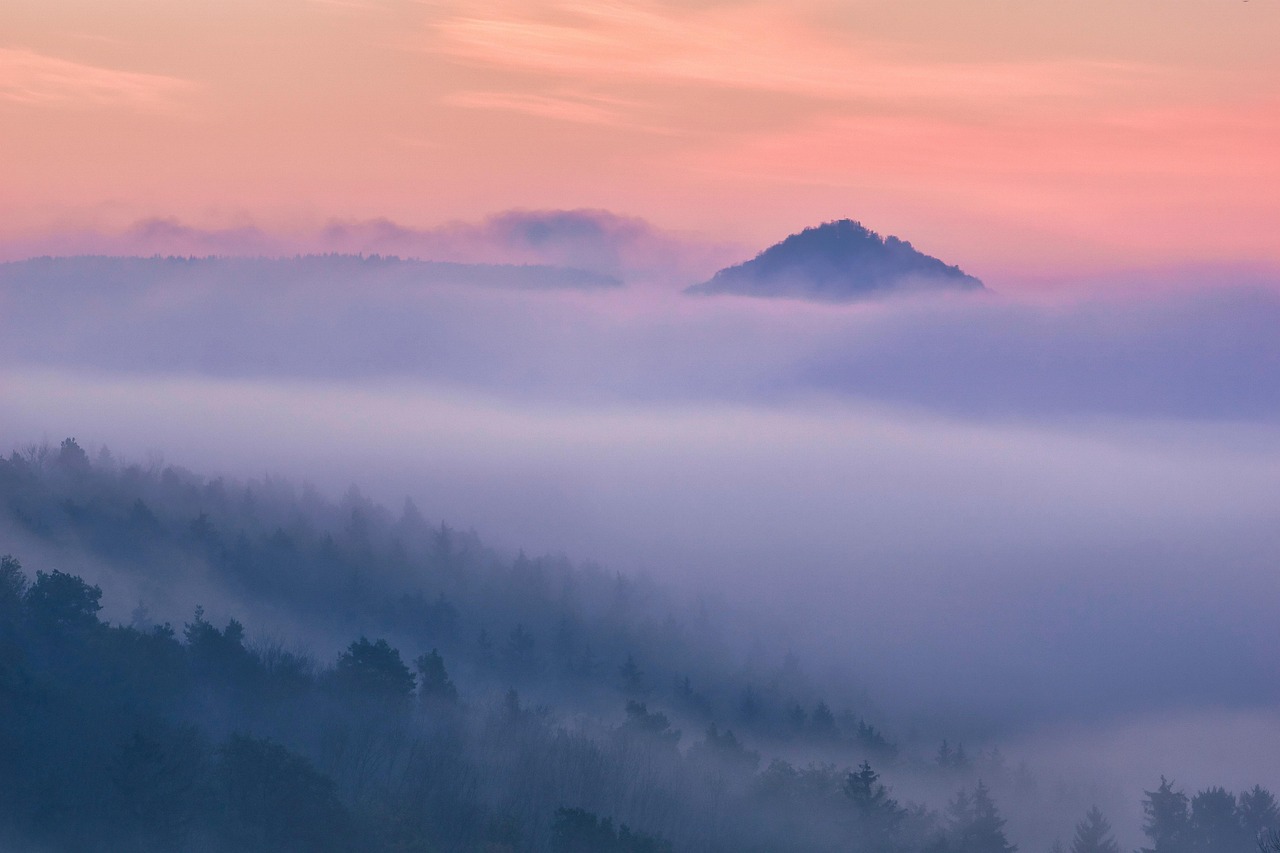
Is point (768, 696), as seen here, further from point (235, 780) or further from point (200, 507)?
point (235, 780)

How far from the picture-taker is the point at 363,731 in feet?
312

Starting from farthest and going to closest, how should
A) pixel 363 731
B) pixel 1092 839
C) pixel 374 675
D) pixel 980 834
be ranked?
pixel 1092 839 → pixel 980 834 → pixel 374 675 → pixel 363 731

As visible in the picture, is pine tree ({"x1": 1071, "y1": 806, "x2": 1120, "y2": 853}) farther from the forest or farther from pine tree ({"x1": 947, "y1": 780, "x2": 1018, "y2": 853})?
pine tree ({"x1": 947, "y1": 780, "x2": 1018, "y2": 853})

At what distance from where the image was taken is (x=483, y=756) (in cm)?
10662

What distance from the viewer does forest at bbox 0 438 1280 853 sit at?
6519 cm

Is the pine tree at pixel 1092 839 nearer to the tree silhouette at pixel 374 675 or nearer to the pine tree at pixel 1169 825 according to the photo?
the pine tree at pixel 1169 825

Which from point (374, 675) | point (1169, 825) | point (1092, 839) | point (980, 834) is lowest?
point (1169, 825)

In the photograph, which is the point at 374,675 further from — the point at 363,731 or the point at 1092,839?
the point at 1092,839

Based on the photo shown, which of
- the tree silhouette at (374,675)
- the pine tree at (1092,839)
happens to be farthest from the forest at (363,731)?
the pine tree at (1092,839)

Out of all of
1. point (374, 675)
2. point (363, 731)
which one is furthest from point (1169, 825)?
point (363, 731)

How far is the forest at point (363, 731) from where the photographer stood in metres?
65.2

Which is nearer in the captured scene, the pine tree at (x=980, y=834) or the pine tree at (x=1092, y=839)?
the pine tree at (x=980, y=834)

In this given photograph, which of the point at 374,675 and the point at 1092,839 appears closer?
the point at 374,675

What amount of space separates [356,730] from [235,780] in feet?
95.7
